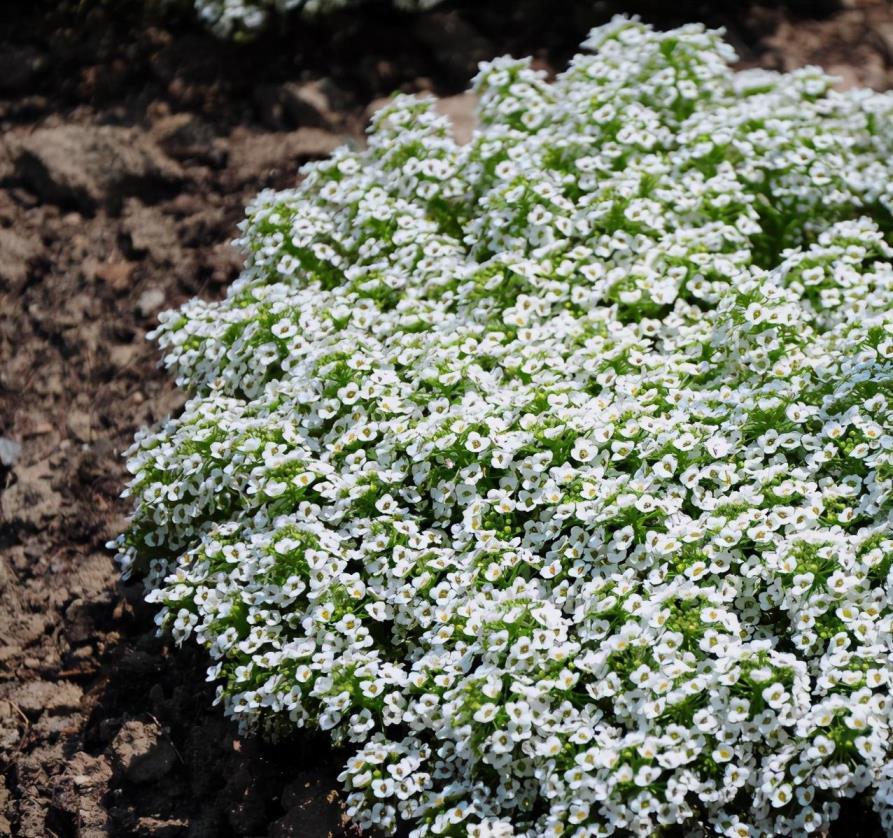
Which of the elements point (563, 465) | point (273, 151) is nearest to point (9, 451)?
point (273, 151)

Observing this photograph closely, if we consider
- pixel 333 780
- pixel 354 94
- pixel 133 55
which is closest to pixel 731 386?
pixel 333 780

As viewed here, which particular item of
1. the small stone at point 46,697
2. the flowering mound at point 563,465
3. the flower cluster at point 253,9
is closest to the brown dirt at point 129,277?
the small stone at point 46,697

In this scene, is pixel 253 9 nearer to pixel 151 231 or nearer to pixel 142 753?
pixel 151 231

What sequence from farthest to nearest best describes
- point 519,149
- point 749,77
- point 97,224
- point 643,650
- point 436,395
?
point 97,224
point 749,77
point 519,149
point 436,395
point 643,650

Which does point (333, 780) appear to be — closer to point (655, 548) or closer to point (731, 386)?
point (655, 548)

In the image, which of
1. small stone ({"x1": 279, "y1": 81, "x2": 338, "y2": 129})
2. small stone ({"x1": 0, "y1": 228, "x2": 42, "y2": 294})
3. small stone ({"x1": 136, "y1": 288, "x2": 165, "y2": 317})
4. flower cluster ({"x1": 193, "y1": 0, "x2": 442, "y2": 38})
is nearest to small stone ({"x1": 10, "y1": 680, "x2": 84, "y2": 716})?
small stone ({"x1": 136, "y1": 288, "x2": 165, "y2": 317})

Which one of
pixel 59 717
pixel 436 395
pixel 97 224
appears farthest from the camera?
pixel 97 224
